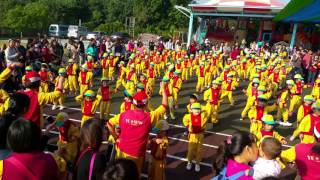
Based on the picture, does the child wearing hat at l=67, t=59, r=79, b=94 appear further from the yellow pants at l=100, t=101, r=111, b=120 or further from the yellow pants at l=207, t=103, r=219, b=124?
the yellow pants at l=207, t=103, r=219, b=124

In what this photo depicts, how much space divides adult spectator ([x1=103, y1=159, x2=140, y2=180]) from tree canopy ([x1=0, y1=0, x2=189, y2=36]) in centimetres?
4705

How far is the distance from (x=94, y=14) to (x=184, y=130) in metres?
58.5

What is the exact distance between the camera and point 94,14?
217 feet

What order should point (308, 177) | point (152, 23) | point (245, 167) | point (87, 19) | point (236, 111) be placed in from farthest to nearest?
1. point (87, 19)
2. point (152, 23)
3. point (236, 111)
4. point (308, 177)
5. point (245, 167)

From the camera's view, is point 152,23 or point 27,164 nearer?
point 27,164

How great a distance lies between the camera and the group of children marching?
6.90m

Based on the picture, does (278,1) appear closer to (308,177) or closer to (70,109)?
(70,109)

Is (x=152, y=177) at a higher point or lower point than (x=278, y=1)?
lower

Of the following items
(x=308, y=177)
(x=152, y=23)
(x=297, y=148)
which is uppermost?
(x=152, y=23)

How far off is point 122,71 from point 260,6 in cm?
2068

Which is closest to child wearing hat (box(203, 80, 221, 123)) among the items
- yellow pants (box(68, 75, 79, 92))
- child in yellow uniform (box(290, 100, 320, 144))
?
child in yellow uniform (box(290, 100, 320, 144))

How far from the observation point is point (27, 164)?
3.16 m

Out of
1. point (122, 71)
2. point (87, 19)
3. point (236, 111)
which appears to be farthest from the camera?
point (87, 19)

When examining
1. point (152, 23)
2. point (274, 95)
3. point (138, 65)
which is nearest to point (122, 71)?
point (138, 65)
